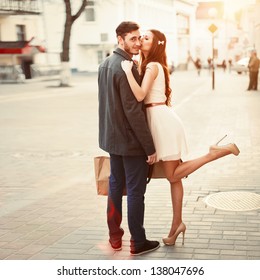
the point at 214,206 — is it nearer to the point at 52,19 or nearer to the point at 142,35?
the point at 142,35

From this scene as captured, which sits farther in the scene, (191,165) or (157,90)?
(191,165)

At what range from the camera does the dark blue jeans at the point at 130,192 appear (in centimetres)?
393

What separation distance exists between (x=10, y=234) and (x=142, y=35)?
229 centimetres

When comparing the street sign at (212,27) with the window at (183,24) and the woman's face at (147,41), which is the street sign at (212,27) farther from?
the window at (183,24)

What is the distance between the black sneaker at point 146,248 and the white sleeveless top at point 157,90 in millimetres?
1189

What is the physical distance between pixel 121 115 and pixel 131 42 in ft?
1.86

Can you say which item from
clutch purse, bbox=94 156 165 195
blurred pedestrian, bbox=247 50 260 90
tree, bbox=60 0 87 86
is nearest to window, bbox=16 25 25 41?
tree, bbox=60 0 87 86

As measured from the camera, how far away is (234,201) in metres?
5.56

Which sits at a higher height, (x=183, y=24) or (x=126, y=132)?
(x=183, y=24)

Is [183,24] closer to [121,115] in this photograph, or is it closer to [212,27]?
[212,27]

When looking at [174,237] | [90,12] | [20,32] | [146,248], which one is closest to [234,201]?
[174,237]

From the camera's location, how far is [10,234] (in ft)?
15.6

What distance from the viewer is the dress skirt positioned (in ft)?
12.9
